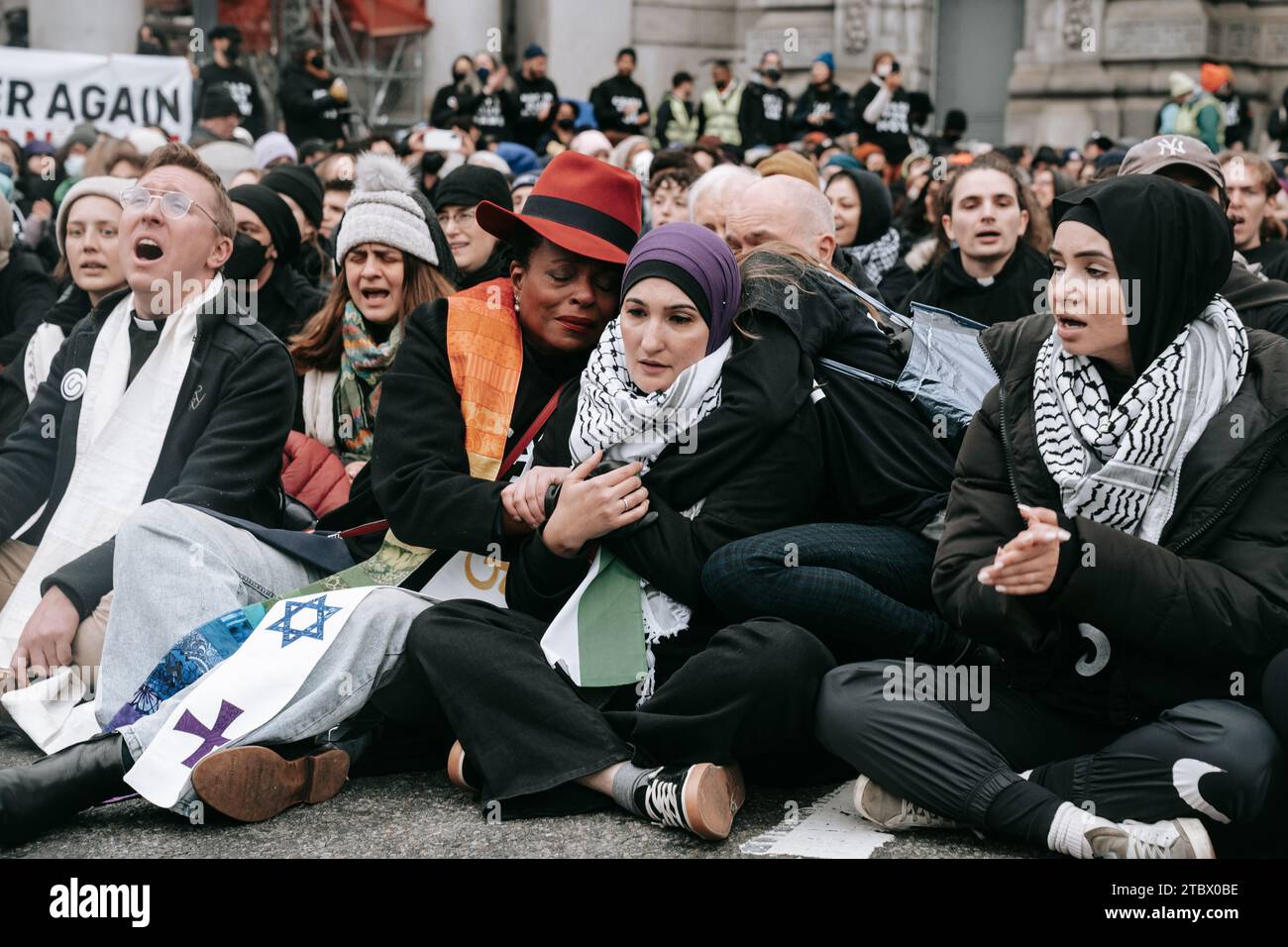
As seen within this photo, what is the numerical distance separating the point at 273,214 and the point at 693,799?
12.4 ft

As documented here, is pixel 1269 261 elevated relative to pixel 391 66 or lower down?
lower down

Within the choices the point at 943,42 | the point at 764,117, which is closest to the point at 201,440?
the point at 764,117

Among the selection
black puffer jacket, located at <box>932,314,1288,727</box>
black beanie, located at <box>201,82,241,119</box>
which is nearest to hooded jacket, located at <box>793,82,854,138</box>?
black beanie, located at <box>201,82,241,119</box>

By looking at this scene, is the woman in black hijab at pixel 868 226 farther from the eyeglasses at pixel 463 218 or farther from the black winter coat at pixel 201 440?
the black winter coat at pixel 201 440

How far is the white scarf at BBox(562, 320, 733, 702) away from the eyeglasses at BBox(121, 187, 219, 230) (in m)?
1.58

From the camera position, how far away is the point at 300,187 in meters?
7.35

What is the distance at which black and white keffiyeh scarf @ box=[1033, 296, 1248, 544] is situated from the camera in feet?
11.5

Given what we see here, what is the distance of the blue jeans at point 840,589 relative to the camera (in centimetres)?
391

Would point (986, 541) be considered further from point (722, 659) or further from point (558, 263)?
point (558, 263)

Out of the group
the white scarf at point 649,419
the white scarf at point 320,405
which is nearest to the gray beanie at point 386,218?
the white scarf at point 320,405

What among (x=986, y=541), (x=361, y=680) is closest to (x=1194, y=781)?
(x=986, y=541)

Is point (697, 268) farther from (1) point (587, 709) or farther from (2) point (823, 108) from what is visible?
(2) point (823, 108)

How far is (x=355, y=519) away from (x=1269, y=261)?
4.05m

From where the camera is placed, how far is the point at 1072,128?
1864 centimetres
